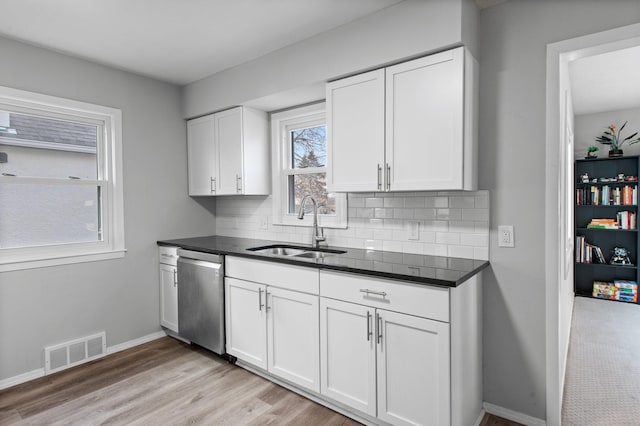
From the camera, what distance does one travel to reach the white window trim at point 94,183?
267 cm

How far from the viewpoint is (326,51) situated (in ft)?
8.23

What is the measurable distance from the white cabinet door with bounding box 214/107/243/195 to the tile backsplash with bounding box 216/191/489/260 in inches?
25.0

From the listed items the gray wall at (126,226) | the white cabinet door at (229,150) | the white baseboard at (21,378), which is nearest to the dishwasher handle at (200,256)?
the gray wall at (126,226)

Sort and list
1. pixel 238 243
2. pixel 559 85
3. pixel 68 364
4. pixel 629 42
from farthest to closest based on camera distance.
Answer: pixel 238 243 → pixel 68 364 → pixel 559 85 → pixel 629 42

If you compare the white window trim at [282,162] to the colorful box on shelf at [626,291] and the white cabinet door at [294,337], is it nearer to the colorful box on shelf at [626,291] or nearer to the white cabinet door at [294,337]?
the white cabinet door at [294,337]

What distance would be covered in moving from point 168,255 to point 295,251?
48.3 inches

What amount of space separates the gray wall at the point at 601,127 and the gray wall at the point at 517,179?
384cm

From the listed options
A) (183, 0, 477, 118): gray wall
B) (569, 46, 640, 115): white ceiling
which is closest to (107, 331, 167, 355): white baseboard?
(183, 0, 477, 118): gray wall

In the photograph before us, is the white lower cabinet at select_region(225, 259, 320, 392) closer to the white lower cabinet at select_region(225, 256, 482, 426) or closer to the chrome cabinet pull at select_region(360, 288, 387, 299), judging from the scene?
the white lower cabinet at select_region(225, 256, 482, 426)

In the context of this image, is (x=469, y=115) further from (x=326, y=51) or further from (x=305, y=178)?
(x=305, y=178)

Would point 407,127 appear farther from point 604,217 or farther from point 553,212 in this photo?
point 604,217

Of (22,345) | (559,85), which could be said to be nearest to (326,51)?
(559,85)

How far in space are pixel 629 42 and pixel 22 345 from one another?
423cm

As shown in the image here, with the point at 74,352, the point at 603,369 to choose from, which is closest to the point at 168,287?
the point at 74,352
